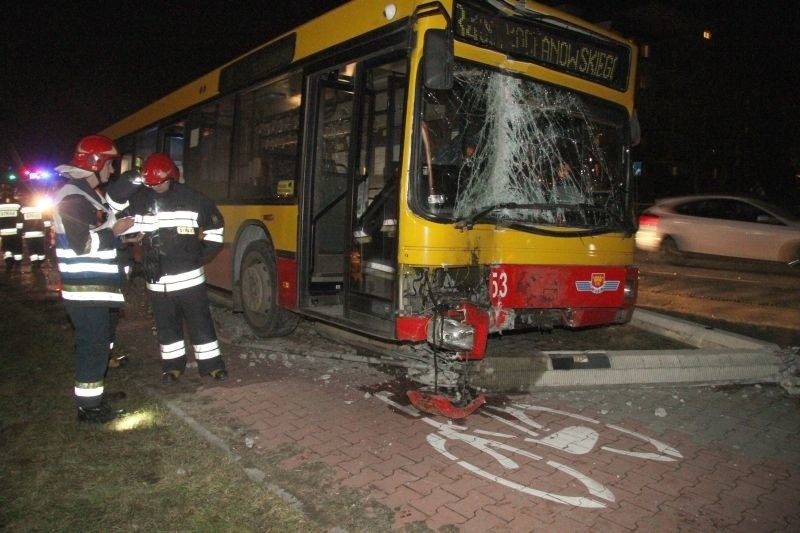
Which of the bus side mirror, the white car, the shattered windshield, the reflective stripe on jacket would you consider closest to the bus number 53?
the shattered windshield

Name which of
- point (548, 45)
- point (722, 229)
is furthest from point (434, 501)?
point (722, 229)

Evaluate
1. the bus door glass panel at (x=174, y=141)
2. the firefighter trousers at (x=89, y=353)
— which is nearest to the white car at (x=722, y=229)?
the bus door glass panel at (x=174, y=141)

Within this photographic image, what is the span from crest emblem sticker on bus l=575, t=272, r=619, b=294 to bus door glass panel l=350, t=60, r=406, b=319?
1.78 m

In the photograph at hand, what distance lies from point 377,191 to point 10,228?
439 inches

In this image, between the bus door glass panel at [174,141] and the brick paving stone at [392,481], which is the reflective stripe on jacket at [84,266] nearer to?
the brick paving stone at [392,481]

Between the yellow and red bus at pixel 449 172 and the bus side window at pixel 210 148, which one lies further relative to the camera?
the bus side window at pixel 210 148

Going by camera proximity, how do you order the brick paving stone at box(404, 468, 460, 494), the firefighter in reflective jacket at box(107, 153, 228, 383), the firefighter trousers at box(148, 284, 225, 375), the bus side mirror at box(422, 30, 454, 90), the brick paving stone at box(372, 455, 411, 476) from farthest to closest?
1. the firefighter trousers at box(148, 284, 225, 375)
2. the firefighter in reflective jacket at box(107, 153, 228, 383)
3. the bus side mirror at box(422, 30, 454, 90)
4. the brick paving stone at box(372, 455, 411, 476)
5. the brick paving stone at box(404, 468, 460, 494)

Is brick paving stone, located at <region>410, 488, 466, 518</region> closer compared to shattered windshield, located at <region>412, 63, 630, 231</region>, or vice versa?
brick paving stone, located at <region>410, 488, 466, 518</region>

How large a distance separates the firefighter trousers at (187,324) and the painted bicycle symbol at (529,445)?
5.85 feet

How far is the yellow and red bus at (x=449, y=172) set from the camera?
14.7 ft

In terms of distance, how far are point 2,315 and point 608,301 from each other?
7936 millimetres

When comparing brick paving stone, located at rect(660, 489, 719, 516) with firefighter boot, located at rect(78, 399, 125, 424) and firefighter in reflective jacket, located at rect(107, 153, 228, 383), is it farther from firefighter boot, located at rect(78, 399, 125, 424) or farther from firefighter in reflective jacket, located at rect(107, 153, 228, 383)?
firefighter boot, located at rect(78, 399, 125, 424)

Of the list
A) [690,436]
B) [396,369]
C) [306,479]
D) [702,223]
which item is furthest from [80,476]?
[702,223]

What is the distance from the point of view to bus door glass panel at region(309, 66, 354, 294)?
19.0 feet
